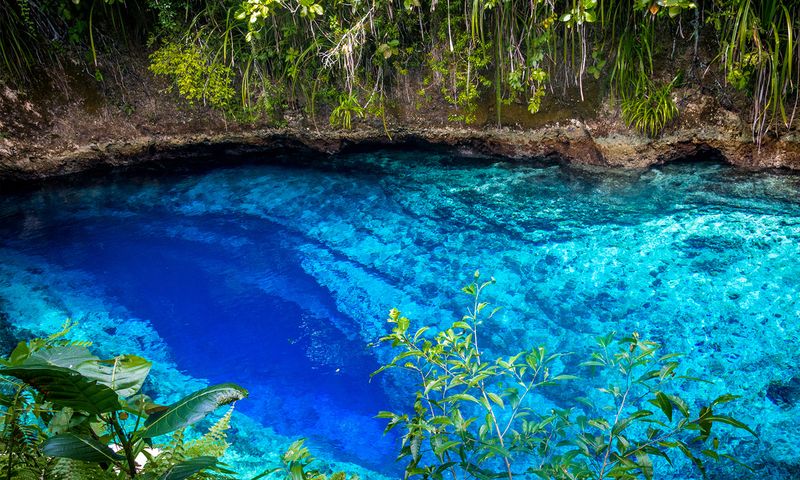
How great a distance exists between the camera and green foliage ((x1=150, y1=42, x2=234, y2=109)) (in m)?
4.71

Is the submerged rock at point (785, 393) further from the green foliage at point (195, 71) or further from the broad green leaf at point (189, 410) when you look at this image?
the green foliage at point (195, 71)

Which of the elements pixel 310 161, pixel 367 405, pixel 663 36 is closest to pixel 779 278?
pixel 663 36

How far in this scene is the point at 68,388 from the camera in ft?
2.88

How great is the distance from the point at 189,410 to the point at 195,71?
14.3 ft

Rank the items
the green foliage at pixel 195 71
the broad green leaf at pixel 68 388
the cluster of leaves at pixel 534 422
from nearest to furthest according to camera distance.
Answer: the broad green leaf at pixel 68 388, the cluster of leaves at pixel 534 422, the green foliage at pixel 195 71

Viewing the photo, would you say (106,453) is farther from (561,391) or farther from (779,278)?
(779,278)

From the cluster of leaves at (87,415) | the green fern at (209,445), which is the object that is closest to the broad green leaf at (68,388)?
the cluster of leaves at (87,415)

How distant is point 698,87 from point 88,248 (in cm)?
469

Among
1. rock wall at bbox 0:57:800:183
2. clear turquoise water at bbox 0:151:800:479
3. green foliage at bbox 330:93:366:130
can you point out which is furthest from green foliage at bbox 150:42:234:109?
green foliage at bbox 330:93:366:130

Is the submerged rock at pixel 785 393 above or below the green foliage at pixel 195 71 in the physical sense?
below

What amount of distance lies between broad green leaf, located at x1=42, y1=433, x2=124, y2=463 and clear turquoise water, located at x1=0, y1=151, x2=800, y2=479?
1.61 meters

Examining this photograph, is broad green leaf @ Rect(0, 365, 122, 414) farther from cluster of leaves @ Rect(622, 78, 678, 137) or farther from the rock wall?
the rock wall

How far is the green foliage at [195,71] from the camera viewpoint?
15.5 feet

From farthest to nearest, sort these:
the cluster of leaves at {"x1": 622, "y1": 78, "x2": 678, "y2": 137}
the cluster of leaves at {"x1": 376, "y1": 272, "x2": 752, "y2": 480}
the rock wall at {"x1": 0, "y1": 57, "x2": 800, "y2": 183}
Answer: the rock wall at {"x1": 0, "y1": 57, "x2": 800, "y2": 183}, the cluster of leaves at {"x1": 622, "y1": 78, "x2": 678, "y2": 137}, the cluster of leaves at {"x1": 376, "y1": 272, "x2": 752, "y2": 480}
